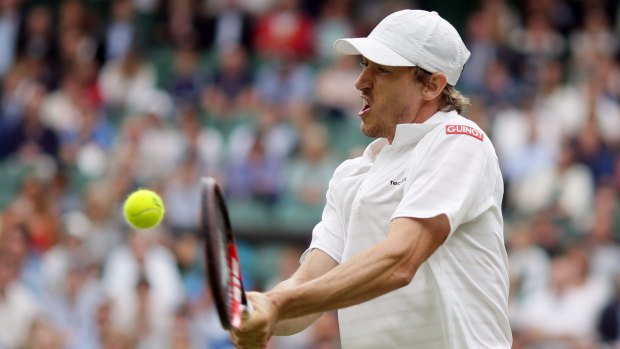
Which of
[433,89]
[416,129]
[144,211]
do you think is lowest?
[144,211]

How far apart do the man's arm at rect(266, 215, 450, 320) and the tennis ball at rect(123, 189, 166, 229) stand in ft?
3.74

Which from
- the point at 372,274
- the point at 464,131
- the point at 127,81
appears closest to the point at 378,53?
the point at 464,131

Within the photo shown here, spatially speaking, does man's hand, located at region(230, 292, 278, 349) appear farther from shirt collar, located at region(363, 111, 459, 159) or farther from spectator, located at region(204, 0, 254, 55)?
spectator, located at region(204, 0, 254, 55)

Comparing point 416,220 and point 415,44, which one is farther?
point 415,44

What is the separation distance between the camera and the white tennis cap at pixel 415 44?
15.1 ft

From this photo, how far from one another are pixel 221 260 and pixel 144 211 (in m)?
1.21

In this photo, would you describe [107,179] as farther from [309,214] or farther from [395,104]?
[395,104]

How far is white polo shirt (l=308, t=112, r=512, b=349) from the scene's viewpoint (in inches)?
173

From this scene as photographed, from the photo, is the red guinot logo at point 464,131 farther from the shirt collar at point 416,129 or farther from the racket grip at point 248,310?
the racket grip at point 248,310

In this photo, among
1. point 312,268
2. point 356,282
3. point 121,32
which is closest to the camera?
point 356,282

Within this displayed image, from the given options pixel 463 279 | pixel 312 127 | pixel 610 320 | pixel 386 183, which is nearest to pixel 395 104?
pixel 386 183

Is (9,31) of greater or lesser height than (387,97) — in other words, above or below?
below

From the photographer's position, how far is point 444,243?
177 inches

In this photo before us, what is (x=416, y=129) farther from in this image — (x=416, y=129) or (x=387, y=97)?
(x=387, y=97)
